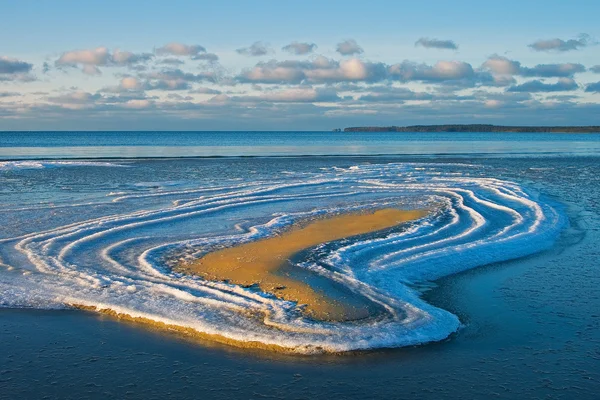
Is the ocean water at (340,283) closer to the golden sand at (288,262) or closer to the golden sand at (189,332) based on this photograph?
the golden sand at (189,332)

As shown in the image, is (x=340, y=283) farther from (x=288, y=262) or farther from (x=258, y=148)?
(x=258, y=148)

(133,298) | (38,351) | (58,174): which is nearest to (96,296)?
(133,298)

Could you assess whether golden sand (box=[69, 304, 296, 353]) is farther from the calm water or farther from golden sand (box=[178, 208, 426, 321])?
the calm water

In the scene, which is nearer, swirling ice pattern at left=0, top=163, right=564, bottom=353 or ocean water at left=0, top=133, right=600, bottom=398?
ocean water at left=0, top=133, right=600, bottom=398

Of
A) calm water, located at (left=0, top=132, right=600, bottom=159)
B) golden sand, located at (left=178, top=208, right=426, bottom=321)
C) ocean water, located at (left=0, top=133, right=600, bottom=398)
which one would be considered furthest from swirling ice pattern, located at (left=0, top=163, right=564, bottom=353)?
calm water, located at (left=0, top=132, right=600, bottom=159)

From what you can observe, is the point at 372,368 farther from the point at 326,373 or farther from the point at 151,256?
the point at 151,256

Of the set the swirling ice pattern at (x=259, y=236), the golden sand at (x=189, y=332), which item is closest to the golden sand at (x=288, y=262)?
the swirling ice pattern at (x=259, y=236)

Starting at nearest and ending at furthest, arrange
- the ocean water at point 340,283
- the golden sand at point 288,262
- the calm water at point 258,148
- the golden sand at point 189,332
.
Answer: the ocean water at point 340,283 → the golden sand at point 189,332 → the golden sand at point 288,262 → the calm water at point 258,148
